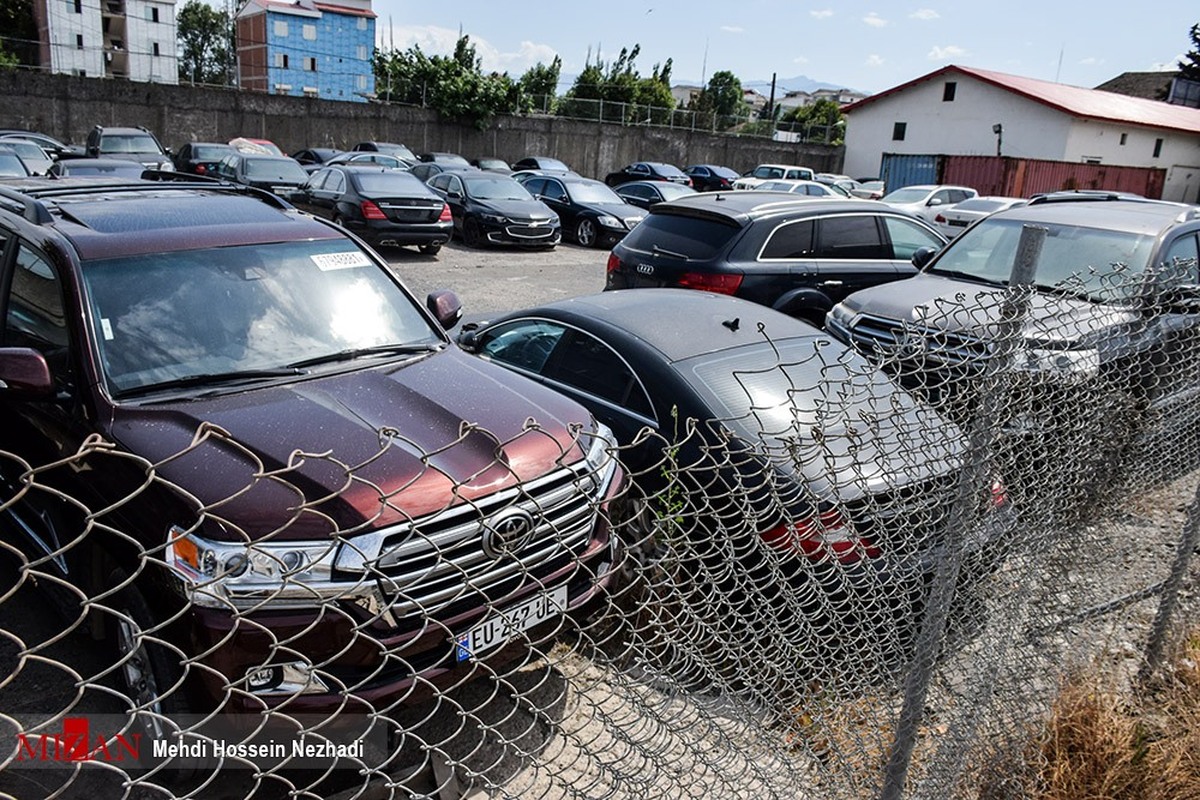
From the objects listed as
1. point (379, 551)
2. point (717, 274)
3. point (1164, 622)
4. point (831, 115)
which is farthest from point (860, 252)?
point (831, 115)

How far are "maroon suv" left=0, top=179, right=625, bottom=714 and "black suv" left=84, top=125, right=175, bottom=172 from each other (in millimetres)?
18152

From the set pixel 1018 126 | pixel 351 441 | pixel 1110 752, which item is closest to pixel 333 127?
pixel 1018 126

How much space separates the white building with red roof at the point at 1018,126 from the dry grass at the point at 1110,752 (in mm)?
36890

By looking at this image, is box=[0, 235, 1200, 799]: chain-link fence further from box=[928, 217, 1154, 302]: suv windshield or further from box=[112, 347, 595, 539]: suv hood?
box=[928, 217, 1154, 302]: suv windshield

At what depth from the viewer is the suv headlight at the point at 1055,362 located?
3.10 m

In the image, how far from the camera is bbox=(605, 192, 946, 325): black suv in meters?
8.17

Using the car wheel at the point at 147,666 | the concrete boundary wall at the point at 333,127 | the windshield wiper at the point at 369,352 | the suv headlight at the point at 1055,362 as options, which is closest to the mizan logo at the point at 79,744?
the car wheel at the point at 147,666

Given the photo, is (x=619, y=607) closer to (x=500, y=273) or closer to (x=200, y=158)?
(x=500, y=273)

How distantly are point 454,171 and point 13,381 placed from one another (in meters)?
16.7

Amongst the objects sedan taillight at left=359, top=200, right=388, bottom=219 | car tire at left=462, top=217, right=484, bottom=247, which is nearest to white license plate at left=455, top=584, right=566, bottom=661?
sedan taillight at left=359, top=200, right=388, bottom=219

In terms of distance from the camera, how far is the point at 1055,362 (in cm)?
332

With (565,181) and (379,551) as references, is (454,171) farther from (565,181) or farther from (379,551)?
(379,551)

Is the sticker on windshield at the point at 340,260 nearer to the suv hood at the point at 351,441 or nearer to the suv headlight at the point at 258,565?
the suv hood at the point at 351,441

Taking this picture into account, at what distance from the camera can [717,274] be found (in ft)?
26.4
